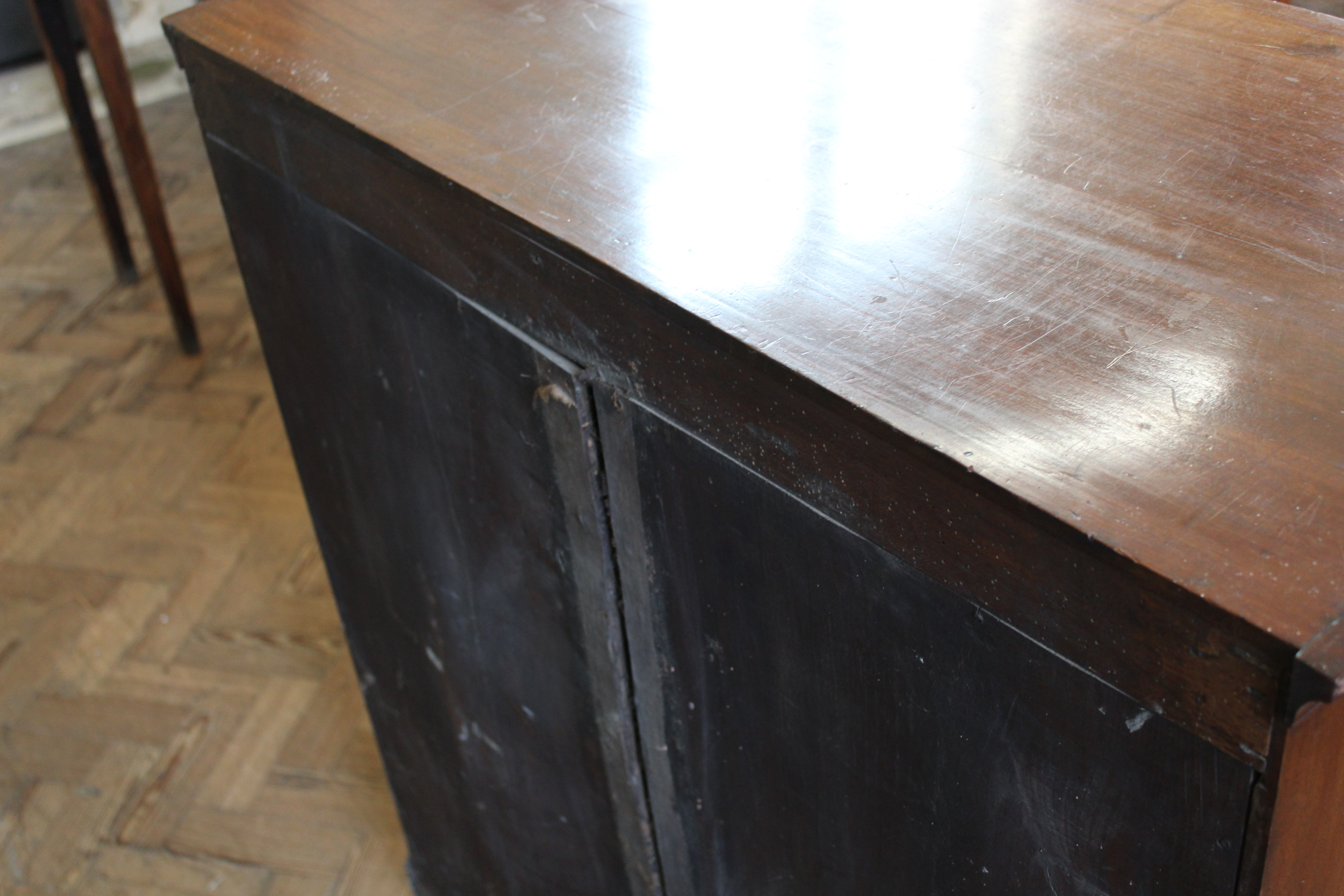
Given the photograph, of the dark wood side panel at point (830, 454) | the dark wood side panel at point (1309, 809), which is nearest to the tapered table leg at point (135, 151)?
the dark wood side panel at point (830, 454)

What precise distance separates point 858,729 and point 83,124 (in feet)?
7.23

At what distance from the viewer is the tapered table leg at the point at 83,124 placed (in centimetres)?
219

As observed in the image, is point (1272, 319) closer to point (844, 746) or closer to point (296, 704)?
point (844, 746)

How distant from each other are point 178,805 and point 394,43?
107 cm

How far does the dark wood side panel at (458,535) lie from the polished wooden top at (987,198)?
0.12 metres

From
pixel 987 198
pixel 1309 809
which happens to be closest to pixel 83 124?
pixel 987 198

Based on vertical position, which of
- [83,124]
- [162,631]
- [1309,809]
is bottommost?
[162,631]

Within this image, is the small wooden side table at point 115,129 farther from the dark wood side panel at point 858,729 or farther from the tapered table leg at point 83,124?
the dark wood side panel at point 858,729

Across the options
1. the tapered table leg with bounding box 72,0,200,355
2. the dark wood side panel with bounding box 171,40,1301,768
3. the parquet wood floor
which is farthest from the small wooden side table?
the dark wood side panel with bounding box 171,40,1301,768

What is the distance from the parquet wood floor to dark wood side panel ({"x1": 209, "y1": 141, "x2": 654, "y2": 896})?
41 centimetres

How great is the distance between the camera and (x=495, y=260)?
700 millimetres

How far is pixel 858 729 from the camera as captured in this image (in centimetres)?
63

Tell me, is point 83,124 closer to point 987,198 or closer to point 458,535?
point 458,535

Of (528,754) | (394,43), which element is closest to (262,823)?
(528,754)
